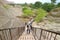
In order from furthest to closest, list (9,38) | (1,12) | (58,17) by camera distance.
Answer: (58,17) → (1,12) → (9,38)

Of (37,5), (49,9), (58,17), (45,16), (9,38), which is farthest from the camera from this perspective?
(37,5)

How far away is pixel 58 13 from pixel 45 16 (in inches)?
74.6

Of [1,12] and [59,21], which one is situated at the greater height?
[1,12]

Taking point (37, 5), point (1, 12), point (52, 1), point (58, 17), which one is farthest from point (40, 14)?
point (1, 12)

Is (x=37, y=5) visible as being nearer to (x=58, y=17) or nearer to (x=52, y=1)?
(x=52, y=1)

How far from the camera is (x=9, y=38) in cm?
289

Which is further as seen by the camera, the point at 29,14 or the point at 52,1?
the point at 52,1

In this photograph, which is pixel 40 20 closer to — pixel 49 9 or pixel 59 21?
pixel 59 21

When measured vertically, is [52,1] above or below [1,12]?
below

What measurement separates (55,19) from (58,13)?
1362 mm

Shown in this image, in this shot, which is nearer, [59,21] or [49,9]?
[59,21]

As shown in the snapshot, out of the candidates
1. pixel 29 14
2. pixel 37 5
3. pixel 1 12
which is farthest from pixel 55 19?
pixel 1 12

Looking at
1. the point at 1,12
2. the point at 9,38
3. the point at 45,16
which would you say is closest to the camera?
the point at 9,38

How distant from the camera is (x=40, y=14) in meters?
20.1
